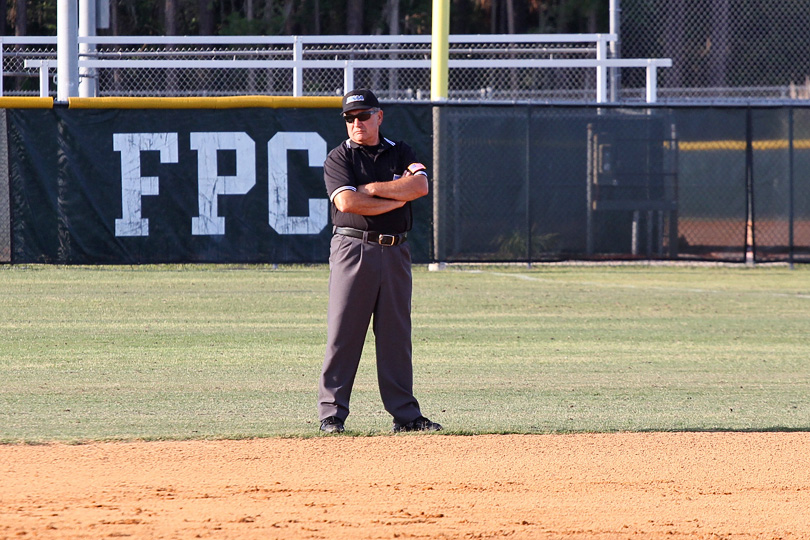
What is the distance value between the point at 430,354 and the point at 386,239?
317 cm

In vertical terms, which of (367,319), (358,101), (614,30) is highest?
(614,30)

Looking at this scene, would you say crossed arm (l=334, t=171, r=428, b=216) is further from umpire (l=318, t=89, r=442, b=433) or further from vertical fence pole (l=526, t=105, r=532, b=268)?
vertical fence pole (l=526, t=105, r=532, b=268)

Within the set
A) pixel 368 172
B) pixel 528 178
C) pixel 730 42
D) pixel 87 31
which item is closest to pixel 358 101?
pixel 368 172

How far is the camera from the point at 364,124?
547 centimetres

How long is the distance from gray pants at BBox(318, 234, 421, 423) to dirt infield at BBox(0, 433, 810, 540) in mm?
246

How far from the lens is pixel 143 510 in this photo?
13.5 feet

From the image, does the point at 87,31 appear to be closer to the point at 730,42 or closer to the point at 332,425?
the point at 332,425

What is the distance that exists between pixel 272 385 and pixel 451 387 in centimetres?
119

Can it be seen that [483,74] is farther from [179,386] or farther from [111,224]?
[179,386]

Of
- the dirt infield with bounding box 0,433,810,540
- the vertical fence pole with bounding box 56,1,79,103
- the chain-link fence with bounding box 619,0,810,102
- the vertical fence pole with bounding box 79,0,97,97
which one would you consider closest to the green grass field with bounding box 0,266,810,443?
the dirt infield with bounding box 0,433,810,540

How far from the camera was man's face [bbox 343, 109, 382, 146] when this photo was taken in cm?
544

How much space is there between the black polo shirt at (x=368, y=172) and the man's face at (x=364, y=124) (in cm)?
7

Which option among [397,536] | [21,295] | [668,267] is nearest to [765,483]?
[397,536]

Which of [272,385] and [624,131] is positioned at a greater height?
[624,131]
